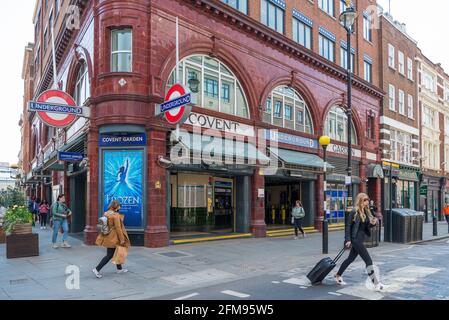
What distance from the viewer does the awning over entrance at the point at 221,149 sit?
14.7 m

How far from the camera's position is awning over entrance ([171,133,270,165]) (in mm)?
14742

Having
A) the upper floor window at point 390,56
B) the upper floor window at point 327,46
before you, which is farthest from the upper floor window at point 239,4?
the upper floor window at point 390,56

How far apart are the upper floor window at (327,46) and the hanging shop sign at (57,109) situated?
15834 millimetres

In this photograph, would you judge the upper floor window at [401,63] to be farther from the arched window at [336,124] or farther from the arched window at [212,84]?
the arched window at [212,84]

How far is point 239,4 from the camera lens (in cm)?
1889

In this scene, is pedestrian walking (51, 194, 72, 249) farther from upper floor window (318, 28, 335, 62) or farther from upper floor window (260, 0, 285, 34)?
upper floor window (318, 28, 335, 62)

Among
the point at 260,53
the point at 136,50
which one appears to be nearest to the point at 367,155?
the point at 260,53

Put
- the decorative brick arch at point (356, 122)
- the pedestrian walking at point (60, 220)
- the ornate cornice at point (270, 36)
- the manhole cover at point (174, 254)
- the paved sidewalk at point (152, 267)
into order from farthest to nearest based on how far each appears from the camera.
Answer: the decorative brick arch at point (356, 122)
the ornate cornice at point (270, 36)
the pedestrian walking at point (60, 220)
the manhole cover at point (174, 254)
the paved sidewalk at point (152, 267)

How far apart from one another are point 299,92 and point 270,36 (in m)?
4.05

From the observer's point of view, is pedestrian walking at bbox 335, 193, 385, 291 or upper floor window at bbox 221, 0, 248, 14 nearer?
pedestrian walking at bbox 335, 193, 385, 291

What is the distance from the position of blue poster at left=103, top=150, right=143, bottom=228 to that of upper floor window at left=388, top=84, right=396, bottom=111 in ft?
78.6

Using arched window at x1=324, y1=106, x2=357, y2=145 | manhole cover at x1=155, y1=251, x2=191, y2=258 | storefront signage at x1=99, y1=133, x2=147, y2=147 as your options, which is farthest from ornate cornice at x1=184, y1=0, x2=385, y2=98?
manhole cover at x1=155, y1=251, x2=191, y2=258
